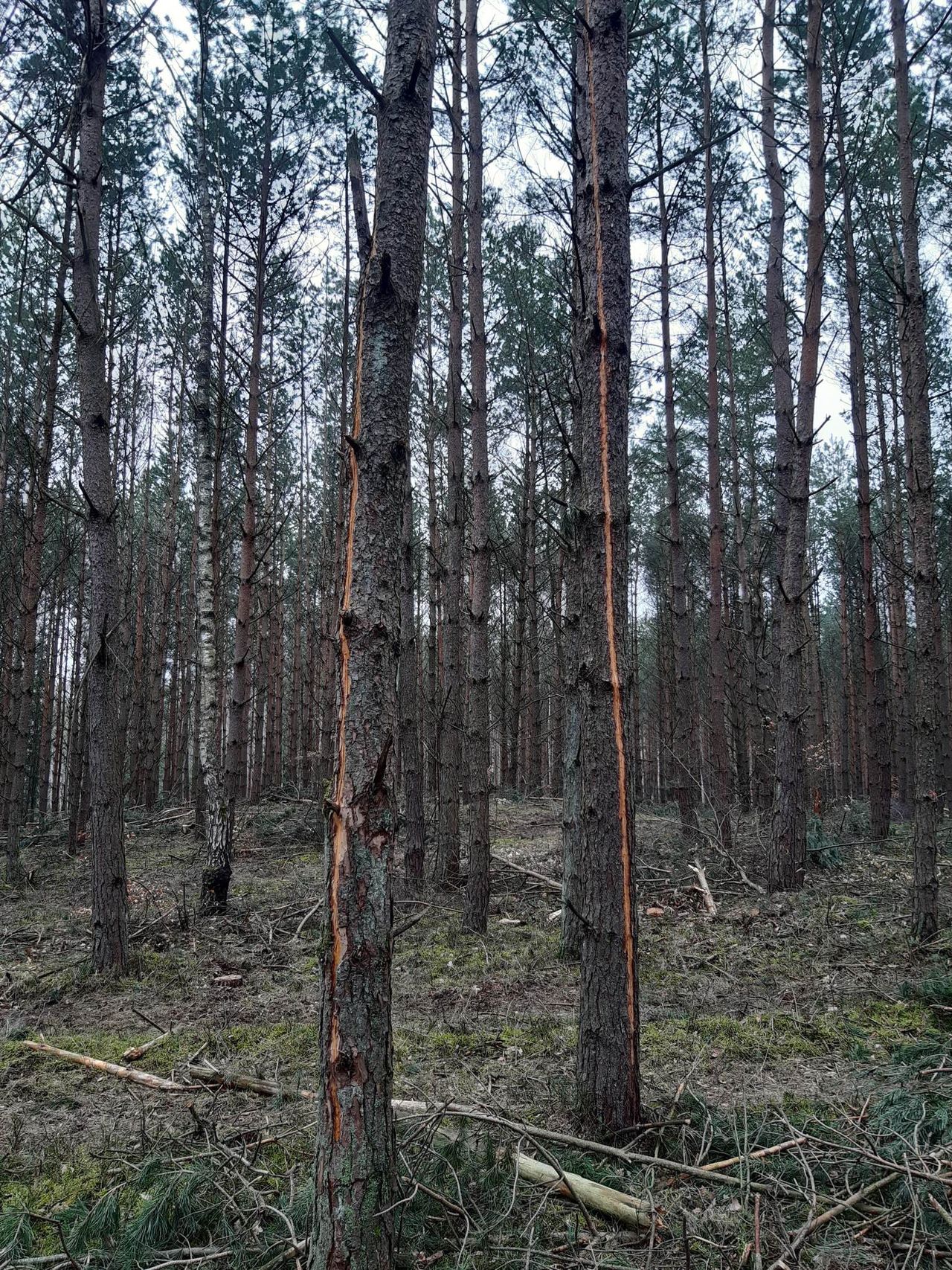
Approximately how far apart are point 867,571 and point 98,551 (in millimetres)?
10877

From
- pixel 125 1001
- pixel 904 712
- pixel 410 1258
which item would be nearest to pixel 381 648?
pixel 410 1258

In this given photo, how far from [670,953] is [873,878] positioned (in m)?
3.61

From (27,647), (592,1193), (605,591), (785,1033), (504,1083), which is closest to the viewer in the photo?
(592,1193)

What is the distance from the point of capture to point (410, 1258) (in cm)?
228

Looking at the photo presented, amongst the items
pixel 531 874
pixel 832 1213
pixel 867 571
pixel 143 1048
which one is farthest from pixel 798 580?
pixel 143 1048

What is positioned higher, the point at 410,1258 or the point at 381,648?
the point at 381,648

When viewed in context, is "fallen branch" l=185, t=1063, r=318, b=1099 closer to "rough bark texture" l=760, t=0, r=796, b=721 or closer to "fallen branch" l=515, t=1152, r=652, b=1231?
"fallen branch" l=515, t=1152, r=652, b=1231

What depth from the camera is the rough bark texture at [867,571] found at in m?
11.4

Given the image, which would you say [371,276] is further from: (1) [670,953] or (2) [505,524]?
(2) [505,524]

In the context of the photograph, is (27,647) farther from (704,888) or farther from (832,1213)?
(832,1213)

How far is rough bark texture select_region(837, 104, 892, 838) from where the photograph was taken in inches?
450

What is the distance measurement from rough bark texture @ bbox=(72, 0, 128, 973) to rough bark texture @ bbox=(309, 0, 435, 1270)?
4.17m

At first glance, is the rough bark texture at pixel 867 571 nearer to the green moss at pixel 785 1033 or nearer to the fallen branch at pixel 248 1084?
the green moss at pixel 785 1033

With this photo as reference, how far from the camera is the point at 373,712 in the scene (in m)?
2.27
